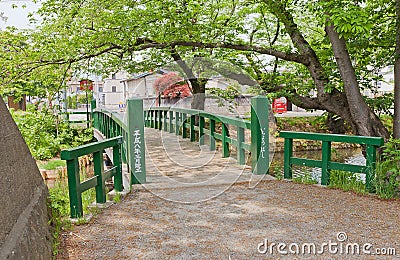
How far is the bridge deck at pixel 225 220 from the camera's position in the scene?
12.7ft

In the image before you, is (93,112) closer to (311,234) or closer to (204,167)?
(204,167)

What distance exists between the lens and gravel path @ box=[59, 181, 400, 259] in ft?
12.5

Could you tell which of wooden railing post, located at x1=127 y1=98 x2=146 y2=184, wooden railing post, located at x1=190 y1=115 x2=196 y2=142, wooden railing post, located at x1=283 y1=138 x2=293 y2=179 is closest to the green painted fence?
wooden railing post, located at x1=127 y1=98 x2=146 y2=184

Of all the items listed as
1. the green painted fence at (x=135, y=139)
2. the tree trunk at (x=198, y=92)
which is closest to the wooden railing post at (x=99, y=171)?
the green painted fence at (x=135, y=139)

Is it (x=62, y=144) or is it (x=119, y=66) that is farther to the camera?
(x=62, y=144)

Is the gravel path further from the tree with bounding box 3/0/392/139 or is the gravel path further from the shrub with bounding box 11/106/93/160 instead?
the shrub with bounding box 11/106/93/160

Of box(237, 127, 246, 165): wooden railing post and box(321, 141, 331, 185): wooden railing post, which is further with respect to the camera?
box(237, 127, 246, 165): wooden railing post

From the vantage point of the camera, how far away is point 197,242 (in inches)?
158

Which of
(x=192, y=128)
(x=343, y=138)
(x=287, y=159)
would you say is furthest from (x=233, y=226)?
(x=192, y=128)

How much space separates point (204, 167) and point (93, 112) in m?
12.4

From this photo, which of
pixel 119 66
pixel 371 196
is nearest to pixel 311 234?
pixel 371 196

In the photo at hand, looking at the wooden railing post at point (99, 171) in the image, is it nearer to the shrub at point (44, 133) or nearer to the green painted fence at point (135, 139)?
the green painted fence at point (135, 139)

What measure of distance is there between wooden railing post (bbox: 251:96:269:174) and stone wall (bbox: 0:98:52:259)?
12.1 ft

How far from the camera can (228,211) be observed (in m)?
5.05
